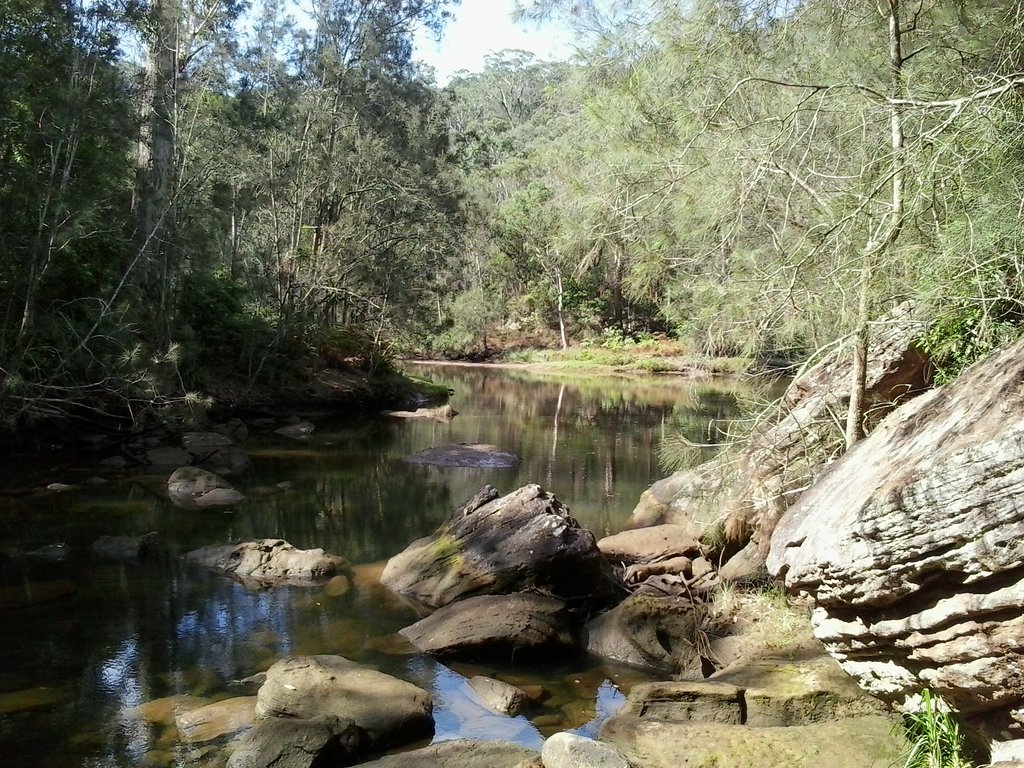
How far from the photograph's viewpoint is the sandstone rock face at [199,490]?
11414 millimetres

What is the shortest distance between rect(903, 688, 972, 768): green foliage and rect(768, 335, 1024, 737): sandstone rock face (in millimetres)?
107

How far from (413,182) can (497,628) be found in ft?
57.8

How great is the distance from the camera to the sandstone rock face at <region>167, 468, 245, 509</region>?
1141cm

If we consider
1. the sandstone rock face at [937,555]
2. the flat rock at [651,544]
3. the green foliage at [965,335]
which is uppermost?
the green foliage at [965,335]

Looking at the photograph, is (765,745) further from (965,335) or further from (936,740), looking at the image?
(965,335)

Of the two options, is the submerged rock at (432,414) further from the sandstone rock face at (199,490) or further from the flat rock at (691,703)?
the flat rock at (691,703)

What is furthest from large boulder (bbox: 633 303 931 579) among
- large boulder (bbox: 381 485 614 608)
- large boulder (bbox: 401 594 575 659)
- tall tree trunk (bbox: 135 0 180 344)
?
tall tree trunk (bbox: 135 0 180 344)

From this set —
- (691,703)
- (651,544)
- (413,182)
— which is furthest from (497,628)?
(413,182)

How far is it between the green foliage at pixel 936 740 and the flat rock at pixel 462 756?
1796mm

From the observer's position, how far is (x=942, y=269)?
15.2 feet

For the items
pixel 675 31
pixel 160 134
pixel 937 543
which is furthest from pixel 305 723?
pixel 160 134

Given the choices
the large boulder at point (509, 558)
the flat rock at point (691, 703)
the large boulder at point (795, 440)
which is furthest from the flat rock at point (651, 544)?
the flat rock at point (691, 703)

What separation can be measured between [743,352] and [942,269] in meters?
2.38

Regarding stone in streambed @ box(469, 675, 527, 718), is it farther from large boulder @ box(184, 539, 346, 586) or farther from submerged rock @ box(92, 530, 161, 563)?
submerged rock @ box(92, 530, 161, 563)
